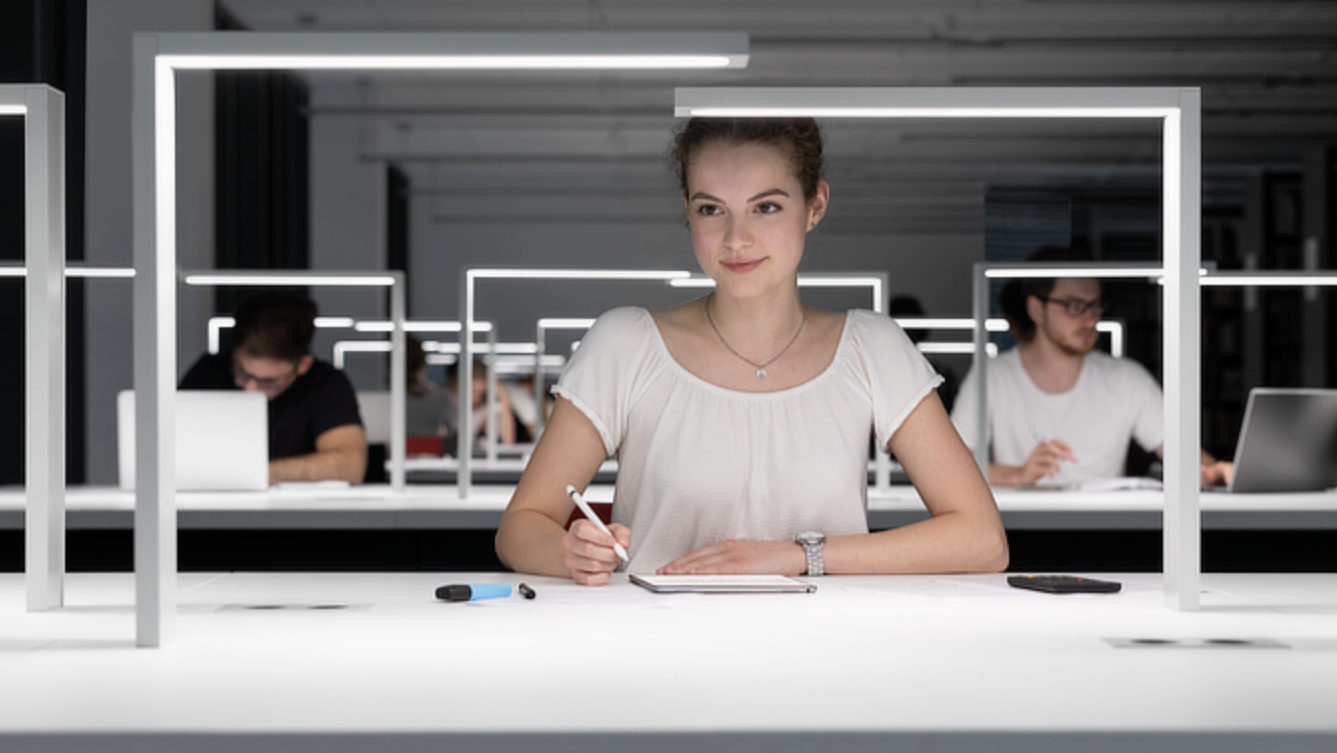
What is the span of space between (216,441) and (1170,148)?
2653 mm

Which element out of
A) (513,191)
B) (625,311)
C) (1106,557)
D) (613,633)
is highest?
(513,191)

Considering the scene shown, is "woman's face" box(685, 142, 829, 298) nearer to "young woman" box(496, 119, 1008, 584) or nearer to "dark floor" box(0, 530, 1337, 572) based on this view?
"young woman" box(496, 119, 1008, 584)

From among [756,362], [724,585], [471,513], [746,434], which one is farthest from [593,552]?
[471,513]

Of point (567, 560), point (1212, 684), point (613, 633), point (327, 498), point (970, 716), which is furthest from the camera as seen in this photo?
point (327, 498)

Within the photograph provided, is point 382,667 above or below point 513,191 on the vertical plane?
below

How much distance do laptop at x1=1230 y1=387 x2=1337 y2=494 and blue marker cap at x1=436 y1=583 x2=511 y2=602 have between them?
239cm

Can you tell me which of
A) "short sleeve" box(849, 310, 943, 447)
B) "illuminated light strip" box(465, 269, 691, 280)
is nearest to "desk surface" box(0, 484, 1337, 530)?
"illuminated light strip" box(465, 269, 691, 280)

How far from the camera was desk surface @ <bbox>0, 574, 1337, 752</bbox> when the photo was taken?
2.56 feet

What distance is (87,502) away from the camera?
3.00 meters

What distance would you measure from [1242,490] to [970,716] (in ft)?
9.42

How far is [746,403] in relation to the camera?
1812 mm

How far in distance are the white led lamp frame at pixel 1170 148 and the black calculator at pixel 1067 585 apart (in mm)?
112

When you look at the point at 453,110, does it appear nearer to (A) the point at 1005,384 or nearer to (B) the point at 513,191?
(B) the point at 513,191

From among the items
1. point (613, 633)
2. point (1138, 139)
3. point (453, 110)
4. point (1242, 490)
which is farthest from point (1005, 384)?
point (1138, 139)
